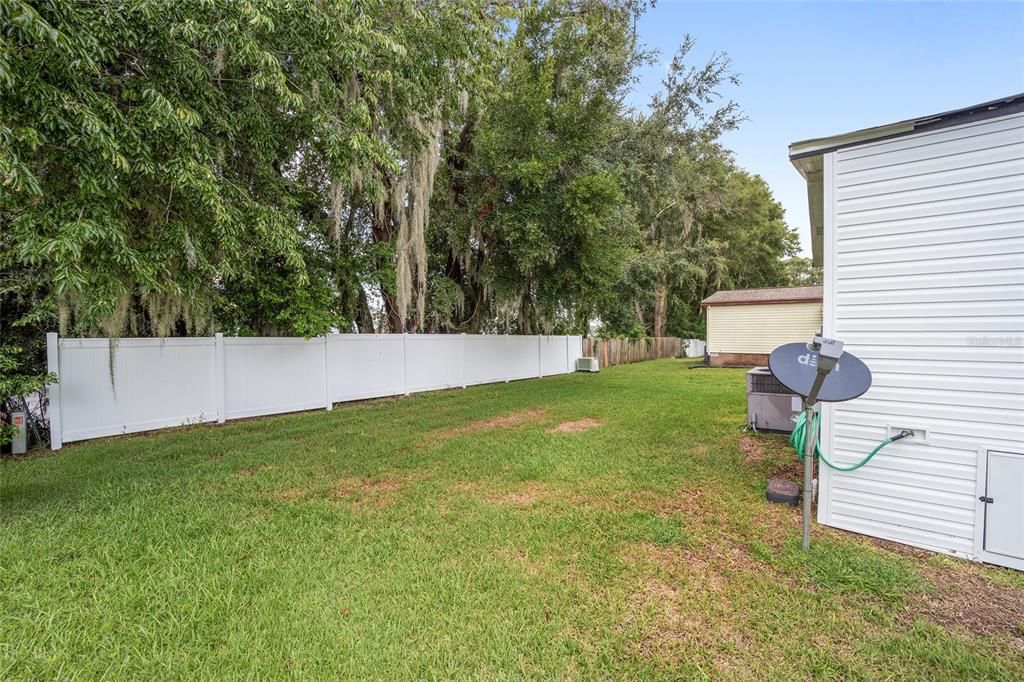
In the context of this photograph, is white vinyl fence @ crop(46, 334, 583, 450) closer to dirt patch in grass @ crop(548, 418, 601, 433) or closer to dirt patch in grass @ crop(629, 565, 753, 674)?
dirt patch in grass @ crop(548, 418, 601, 433)

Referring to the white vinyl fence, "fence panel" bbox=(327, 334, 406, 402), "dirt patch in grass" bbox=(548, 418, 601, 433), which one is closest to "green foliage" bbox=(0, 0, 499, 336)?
the white vinyl fence

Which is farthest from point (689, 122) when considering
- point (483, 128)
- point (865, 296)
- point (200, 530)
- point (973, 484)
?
point (200, 530)

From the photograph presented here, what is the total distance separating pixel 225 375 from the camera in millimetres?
6137

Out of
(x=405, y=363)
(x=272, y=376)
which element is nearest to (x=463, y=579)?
(x=272, y=376)

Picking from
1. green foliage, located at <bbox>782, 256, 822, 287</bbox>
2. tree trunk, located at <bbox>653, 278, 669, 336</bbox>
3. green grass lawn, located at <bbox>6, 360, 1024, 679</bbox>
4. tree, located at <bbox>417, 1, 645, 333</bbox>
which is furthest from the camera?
green foliage, located at <bbox>782, 256, 822, 287</bbox>

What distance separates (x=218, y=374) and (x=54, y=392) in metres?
1.62

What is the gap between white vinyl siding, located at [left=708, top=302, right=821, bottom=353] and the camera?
13.5 metres

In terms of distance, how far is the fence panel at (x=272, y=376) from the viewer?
625 centimetres

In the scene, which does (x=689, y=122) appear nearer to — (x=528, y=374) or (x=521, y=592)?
(x=528, y=374)

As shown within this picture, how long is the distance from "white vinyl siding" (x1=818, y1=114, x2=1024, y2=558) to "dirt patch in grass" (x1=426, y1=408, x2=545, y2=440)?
3914mm

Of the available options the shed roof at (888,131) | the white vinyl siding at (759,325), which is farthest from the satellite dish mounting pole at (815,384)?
the white vinyl siding at (759,325)

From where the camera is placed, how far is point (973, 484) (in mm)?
2441

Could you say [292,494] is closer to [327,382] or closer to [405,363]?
[327,382]

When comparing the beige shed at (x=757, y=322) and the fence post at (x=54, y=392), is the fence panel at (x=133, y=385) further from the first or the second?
the beige shed at (x=757, y=322)
